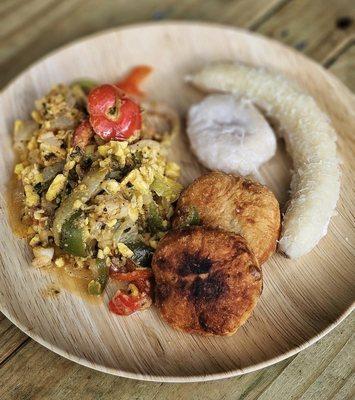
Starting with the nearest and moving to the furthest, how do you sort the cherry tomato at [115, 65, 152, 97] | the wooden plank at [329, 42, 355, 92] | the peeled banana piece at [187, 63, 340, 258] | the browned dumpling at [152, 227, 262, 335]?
the browned dumpling at [152, 227, 262, 335]
the peeled banana piece at [187, 63, 340, 258]
the cherry tomato at [115, 65, 152, 97]
the wooden plank at [329, 42, 355, 92]

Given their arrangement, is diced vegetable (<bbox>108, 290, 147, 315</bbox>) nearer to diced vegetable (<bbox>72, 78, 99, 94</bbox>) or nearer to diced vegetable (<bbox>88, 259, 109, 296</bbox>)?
diced vegetable (<bbox>88, 259, 109, 296</bbox>)

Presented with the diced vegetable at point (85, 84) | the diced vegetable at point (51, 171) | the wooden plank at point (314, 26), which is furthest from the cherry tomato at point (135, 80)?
the wooden plank at point (314, 26)

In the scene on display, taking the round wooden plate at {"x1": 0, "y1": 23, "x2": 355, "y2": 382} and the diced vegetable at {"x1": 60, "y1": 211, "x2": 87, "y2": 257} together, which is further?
the diced vegetable at {"x1": 60, "y1": 211, "x2": 87, "y2": 257}

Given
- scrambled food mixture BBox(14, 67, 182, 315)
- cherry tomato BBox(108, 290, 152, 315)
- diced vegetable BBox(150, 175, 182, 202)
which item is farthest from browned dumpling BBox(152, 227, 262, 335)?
diced vegetable BBox(150, 175, 182, 202)

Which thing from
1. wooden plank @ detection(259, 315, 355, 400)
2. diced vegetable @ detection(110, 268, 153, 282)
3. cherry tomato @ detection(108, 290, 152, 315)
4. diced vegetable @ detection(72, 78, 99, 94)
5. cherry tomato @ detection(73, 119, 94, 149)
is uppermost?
diced vegetable @ detection(72, 78, 99, 94)

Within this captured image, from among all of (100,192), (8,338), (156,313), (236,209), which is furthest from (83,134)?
(8,338)

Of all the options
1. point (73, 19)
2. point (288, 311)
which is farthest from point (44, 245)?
point (73, 19)

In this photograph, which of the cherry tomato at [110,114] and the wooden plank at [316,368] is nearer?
the wooden plank at [316,368]

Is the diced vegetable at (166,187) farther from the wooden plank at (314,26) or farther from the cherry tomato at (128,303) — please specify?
the wooden plank at (314,26)
